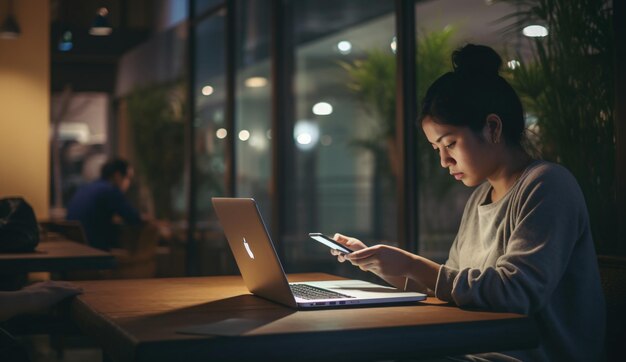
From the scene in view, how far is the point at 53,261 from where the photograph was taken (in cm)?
351

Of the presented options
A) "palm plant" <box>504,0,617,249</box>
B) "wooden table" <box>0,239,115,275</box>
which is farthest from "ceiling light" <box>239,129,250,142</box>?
"palm plant" <box>504,0,617,249</box>

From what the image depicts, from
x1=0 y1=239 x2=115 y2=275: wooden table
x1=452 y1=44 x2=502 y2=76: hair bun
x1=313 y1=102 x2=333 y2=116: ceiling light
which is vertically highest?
x1=313 y1=102 x2=333 y2=116: ceiling light

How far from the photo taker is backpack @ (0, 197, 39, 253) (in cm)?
366

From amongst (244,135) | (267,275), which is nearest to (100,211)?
(244,135)

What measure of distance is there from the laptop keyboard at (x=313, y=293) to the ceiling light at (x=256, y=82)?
3.98 meters

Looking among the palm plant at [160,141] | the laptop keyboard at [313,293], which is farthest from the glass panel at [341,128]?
the palm plant at [160,141]

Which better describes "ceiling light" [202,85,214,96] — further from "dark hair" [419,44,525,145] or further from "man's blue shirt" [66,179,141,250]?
"dark hair" [419,44,525,145]

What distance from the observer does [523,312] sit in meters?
1.81

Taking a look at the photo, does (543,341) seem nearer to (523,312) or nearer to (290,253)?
(523,312)

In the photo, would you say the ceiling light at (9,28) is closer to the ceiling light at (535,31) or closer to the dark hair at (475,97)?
the ceiling light at (535,31)

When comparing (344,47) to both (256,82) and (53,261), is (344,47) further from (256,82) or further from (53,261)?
(53,261)

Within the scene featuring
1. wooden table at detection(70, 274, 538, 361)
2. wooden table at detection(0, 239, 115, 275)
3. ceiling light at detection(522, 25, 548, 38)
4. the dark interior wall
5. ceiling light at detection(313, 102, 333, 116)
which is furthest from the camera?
ceiling light at detection(313, 102, 333, 116)

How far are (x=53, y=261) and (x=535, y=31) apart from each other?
6.85 feet

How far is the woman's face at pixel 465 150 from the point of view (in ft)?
6.93
